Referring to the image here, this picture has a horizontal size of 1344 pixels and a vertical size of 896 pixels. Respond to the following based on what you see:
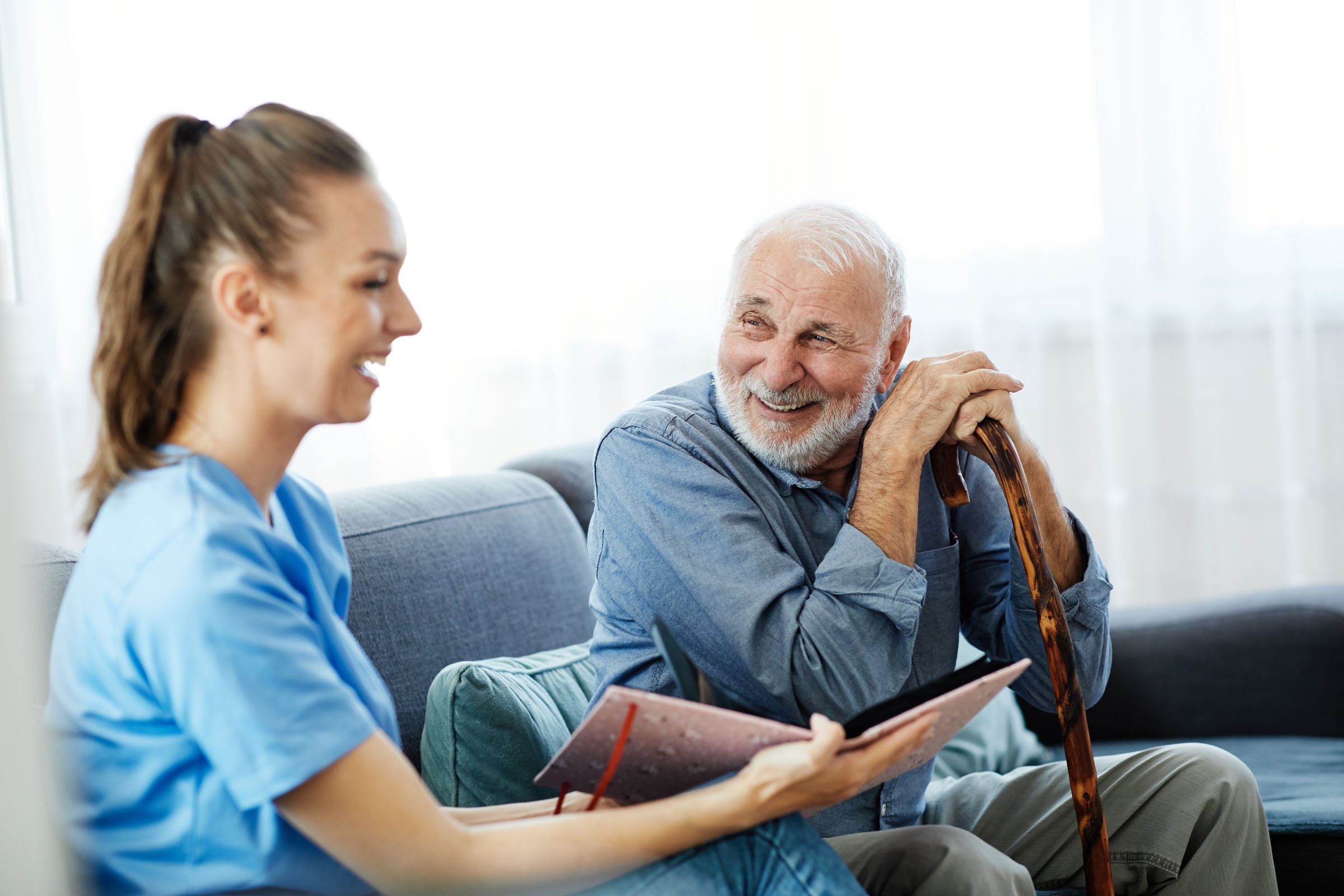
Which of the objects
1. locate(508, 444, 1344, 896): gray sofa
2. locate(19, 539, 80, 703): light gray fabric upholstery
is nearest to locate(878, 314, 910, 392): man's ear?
locate(508, 444, 1344, 896): gray sofa

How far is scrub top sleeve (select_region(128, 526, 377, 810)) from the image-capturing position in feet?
2.45

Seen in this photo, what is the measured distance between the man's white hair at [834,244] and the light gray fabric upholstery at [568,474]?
2.03 ft

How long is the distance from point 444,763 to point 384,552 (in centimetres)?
32

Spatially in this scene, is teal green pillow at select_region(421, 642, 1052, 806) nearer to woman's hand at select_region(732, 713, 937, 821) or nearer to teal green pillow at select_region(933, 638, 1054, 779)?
woman's hand at select_region(732, 713, 937, 821)

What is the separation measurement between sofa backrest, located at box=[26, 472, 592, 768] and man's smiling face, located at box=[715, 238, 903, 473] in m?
0.44

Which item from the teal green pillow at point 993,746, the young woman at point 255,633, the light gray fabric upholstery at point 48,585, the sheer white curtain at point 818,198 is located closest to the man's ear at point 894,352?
the teal green pillow at point 993,746

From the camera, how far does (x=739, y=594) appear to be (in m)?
1.23

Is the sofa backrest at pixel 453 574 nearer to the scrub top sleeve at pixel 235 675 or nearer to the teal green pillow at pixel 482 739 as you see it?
the teal green pillow at pixel 482 739

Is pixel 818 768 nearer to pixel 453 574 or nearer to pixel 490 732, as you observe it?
pixel 490 732

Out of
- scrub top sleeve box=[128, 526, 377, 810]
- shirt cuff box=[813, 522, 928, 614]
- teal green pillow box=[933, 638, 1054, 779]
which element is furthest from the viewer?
teal green pillow box=[933, 638, 1054, 779]

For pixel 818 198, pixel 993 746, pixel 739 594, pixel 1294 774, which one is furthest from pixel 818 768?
pixel 818 198

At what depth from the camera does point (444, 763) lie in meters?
1.32

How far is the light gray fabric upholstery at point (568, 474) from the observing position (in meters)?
1.97

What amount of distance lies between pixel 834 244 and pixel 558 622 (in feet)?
2.35
